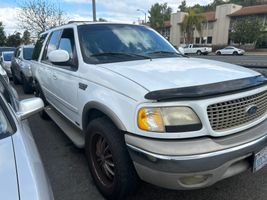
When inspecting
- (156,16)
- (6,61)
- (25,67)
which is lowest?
(6,61)

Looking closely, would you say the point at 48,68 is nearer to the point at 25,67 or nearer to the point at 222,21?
the point at 25,67

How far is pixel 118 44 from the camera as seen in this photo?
3592mm

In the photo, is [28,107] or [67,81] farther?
[67,81]

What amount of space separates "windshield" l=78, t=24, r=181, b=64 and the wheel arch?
561 mm

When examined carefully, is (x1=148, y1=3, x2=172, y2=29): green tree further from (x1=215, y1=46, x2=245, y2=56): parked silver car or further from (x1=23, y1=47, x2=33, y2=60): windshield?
(x1=23, y1=47, x2=33, y2=60): windshield

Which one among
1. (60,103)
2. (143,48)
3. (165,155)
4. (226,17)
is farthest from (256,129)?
(226,17)

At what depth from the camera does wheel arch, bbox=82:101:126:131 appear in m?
2.44

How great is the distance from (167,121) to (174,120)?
2.2 inches

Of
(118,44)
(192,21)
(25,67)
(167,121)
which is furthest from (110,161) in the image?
(192,21)

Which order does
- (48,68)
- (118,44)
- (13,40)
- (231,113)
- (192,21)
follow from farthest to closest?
1. (192,21)
2. (13,40)
3. (48,68)
4. (118,44)
5. (231,113)

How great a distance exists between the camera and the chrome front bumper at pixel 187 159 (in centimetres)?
209

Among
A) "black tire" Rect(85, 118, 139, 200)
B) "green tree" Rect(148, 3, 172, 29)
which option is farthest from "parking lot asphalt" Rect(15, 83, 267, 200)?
"green tree" Rect(148, 3, 172, 29)

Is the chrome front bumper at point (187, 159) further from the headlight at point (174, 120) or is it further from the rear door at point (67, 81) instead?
the rear door at point (67, 81)

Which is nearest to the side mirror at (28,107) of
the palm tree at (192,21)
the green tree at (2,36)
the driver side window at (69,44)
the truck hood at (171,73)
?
the truck hood at (171,73)
